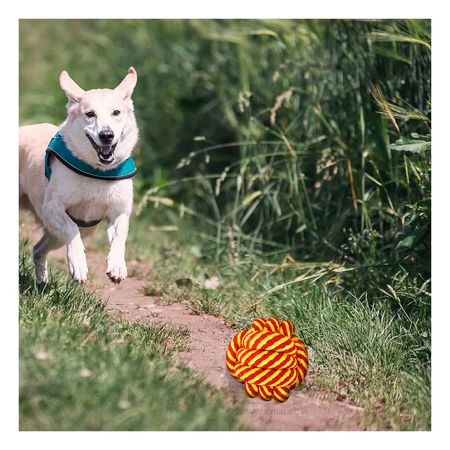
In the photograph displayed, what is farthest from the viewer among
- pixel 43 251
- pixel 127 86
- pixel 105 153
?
pixel 43 251

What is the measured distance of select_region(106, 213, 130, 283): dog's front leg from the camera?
4.38m

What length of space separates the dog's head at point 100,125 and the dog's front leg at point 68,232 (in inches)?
12.9

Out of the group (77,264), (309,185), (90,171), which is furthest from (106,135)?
(309,185)

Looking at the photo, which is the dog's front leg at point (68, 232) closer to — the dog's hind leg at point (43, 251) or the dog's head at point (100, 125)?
the dog's head at point (100, 125)

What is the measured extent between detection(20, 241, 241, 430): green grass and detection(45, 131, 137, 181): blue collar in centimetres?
77

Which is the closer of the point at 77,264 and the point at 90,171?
the point at 77,264

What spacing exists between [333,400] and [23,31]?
8.59m

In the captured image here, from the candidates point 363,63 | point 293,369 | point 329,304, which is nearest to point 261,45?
point 363,63

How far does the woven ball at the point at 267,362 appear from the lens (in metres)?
4.17

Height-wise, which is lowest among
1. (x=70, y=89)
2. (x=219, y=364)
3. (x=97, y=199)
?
(x=219, y=364)

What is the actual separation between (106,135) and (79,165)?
34 cm

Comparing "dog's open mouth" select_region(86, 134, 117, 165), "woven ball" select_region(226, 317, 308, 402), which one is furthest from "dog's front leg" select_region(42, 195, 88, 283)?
"woven ball" select_region(226, 317, 308, 402)

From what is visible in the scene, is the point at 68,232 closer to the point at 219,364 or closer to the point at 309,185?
the point at 219,364

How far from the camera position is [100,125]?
4344 millimetres
